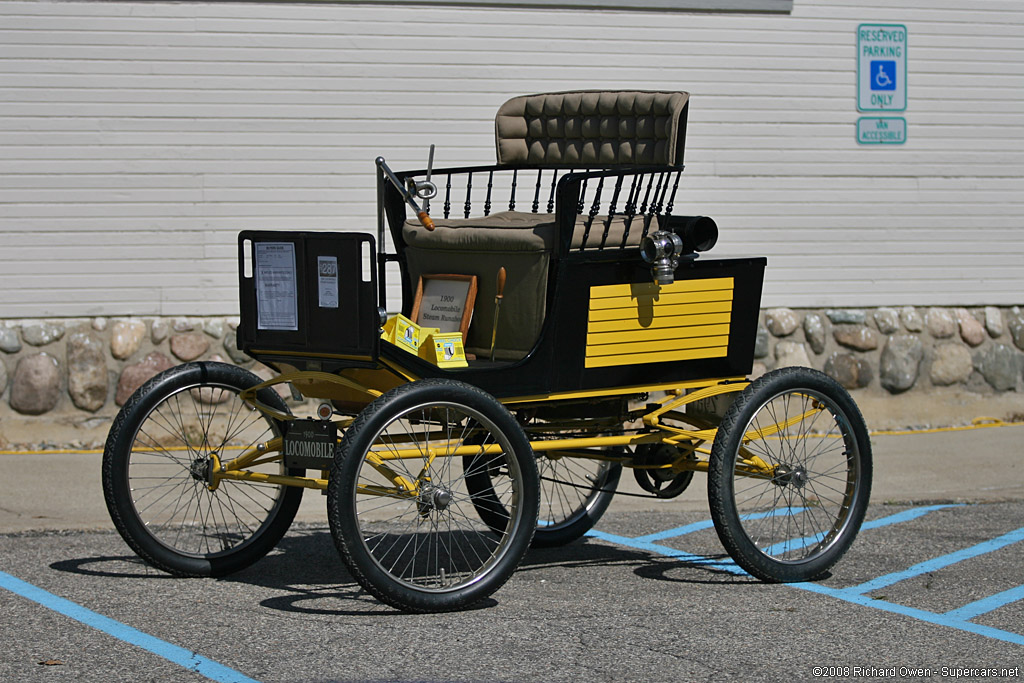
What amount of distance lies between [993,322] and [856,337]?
1.19 meters

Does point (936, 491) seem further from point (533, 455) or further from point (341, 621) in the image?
point (341, 621)

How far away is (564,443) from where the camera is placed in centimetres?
527

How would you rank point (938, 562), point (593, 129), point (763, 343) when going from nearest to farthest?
1. point (938, 562)
2. point (593, 129)
3. point (763, 343)

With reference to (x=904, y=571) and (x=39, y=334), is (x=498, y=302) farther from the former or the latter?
(x=39, y=334)

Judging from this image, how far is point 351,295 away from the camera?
15.7 feet

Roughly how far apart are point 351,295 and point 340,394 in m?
0.65

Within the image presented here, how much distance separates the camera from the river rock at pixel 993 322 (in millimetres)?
10344

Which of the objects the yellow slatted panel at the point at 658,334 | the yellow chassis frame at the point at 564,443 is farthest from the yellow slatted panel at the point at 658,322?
the yellow chassis frame at the point at 564,443

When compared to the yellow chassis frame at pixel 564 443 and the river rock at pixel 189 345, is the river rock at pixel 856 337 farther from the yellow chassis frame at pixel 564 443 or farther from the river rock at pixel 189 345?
the river rock at pixel 189 345

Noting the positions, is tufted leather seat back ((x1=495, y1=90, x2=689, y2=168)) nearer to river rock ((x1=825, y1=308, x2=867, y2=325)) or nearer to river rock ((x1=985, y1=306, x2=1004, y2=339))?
river rock ((x1=825, y1=308, x2=867, y2=325))

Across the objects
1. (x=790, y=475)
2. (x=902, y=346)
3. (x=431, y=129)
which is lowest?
(x=790, y=475)

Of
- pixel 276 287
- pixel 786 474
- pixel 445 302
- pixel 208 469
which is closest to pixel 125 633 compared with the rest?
pixel 208 469

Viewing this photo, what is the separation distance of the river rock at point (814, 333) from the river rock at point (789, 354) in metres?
0.10

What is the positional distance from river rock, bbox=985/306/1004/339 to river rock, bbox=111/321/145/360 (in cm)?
650
